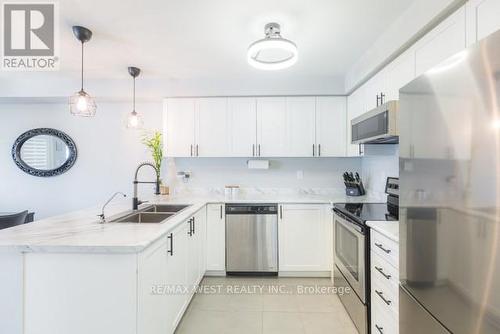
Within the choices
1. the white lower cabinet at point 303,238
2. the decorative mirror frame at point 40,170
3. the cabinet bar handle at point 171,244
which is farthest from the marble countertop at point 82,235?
the decorative mirror frame at point 40,170

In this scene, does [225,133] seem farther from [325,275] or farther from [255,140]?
[325,275]

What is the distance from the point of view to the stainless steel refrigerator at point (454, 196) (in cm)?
77

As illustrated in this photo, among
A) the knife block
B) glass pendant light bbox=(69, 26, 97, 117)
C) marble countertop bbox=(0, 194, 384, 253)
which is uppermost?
glass pendant light bbox=(69, 26, 97, 117)

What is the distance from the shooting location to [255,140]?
3.40m

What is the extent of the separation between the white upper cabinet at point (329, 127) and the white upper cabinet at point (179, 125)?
1.70 m

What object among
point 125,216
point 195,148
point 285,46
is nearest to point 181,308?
point 125,216

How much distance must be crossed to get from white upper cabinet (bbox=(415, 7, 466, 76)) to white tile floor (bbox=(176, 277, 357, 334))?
2.14m

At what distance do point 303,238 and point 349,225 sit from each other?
90 centimetres

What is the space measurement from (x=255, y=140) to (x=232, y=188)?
75cm

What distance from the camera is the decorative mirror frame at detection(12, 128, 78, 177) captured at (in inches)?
144

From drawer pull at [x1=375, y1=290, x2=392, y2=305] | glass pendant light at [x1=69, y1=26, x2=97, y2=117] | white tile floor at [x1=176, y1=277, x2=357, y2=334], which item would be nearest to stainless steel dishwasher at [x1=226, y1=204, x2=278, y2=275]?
white tile floor at [x1=176, y1=277, x2=357, y2=334]

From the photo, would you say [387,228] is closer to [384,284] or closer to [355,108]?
[384,284]

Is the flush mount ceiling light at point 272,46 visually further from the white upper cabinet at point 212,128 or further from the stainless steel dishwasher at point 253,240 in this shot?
the stainless steel dishwasher at point 253,240

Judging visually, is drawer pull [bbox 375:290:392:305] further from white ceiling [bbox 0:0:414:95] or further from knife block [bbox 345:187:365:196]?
white ceiling [bbox 0:0:414:95]
